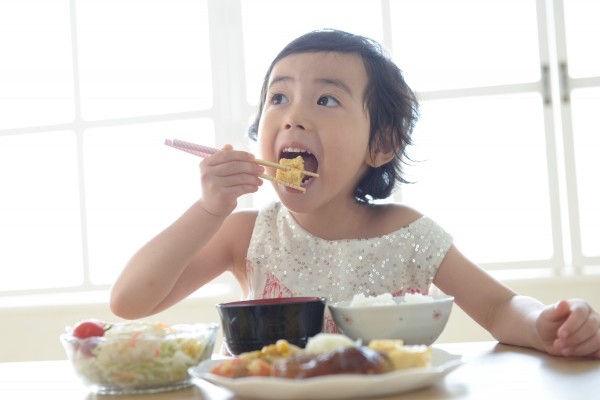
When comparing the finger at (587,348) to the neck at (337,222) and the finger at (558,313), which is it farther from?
the neck at (337,222)

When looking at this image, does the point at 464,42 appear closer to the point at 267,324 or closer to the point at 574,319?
the point at 574,319

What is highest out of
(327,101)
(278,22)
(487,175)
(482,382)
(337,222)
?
(278,22)

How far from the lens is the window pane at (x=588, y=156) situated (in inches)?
97.5

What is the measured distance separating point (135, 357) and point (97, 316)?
180 centimetres

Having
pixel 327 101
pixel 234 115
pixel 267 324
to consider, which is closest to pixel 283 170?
pixel 327 101

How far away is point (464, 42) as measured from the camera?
8.45ft

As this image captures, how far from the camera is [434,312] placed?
0.96 meters

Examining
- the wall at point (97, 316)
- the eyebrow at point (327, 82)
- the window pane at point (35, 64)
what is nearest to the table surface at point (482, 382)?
the eyebrow at point (327, 82)

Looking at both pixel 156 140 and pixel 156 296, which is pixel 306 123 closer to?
pixel 156 296

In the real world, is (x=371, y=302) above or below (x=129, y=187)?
below

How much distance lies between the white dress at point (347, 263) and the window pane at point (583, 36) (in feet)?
4.05

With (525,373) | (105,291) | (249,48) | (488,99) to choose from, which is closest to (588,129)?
(488,99)

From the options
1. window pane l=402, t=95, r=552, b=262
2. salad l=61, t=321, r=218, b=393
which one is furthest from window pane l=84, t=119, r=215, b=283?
salad l=61, t=321, r=218, b=393

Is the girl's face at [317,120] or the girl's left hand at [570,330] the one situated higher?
the girl's face at [317,120]
